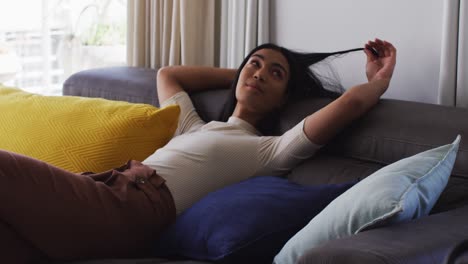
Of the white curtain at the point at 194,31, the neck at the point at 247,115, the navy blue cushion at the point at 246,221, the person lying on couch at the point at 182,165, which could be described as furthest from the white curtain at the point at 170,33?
the navy blue cushion at the point at 246,221

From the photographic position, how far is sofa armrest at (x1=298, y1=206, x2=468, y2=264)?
118 centimetres

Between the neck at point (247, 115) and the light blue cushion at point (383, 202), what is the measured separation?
81 cm

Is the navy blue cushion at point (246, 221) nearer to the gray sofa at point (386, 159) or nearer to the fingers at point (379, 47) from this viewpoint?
the gray sofa at point (386, 159)

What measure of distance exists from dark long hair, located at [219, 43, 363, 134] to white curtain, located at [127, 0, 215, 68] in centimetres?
64

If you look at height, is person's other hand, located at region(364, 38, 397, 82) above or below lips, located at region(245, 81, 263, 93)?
above

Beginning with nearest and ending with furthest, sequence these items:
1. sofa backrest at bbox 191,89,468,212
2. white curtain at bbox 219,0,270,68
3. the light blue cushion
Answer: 1. the light blue cushion
2. sofa backrest at bbox 191,89,468,212
3. white curtain at bbox 219,0,270,68

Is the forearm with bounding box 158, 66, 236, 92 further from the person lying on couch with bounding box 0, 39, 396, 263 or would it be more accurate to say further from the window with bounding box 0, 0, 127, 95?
the window with bounding box 0, 0, 127, 95

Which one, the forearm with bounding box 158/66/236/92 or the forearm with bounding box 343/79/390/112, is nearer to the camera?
the forearm with bounding box 343/79/390/112

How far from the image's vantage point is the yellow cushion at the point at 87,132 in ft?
7.29

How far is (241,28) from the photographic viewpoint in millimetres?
2828

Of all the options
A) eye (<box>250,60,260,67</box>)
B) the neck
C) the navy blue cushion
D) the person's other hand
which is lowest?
the navy blue cushion

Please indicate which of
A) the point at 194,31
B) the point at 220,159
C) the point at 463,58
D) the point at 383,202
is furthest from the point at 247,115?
the point at 383,202

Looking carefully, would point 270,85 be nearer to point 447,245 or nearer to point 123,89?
point 123,89

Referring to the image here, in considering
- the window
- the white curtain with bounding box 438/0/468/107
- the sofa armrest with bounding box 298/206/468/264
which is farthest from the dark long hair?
the window
